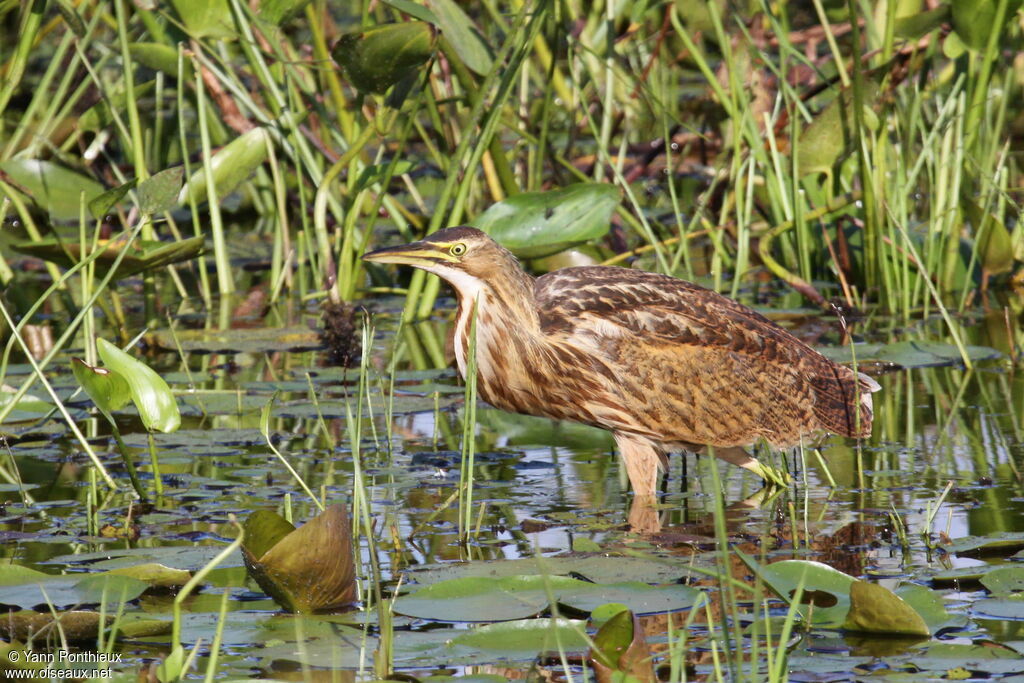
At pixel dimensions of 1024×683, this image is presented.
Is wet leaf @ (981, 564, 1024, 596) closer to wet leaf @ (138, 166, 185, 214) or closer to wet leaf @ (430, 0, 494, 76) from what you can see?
wet leaf @ (138, 166, 185, 214)

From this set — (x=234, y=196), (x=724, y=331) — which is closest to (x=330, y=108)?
(x=234, y=196)

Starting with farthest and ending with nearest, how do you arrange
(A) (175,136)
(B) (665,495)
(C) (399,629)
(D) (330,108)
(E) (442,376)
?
(D) (330,108) → (A) (175,136) → (E) (442,376) → (B) (665,495) → (C) (399,629)

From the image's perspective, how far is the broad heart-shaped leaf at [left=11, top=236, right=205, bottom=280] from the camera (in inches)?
217

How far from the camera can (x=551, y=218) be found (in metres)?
6.65

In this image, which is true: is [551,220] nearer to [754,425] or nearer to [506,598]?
[754,425]

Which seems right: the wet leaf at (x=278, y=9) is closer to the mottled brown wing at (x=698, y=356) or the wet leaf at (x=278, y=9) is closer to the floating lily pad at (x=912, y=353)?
the mottled brown wing at (x=698, y=356)

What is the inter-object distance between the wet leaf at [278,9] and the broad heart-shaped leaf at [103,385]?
8.76 ft

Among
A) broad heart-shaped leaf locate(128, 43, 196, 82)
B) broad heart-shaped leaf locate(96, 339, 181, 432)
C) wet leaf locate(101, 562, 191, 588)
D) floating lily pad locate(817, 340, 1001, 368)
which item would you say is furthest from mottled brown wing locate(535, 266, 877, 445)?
broad heart-shaped leaf locate(128, 43, 196, 82)

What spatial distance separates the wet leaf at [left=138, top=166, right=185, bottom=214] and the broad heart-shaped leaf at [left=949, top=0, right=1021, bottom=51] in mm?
3796

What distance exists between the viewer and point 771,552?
4.21 metres

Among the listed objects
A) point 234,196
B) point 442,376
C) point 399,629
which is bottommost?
point 399,629

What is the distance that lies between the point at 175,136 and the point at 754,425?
6079 millimetres

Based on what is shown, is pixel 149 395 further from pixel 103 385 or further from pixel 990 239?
pixel 990 239

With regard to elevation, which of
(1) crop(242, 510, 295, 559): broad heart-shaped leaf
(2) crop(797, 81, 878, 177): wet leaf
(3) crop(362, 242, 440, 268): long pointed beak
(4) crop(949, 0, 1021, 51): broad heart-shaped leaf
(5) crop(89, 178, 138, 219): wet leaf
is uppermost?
(4) crop(949, 0, 1021, 51): broad heart-shaped leaf
